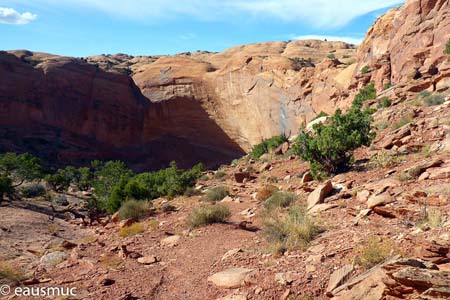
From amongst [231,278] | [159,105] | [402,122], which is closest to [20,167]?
[231,278]

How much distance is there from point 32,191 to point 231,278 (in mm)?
21136

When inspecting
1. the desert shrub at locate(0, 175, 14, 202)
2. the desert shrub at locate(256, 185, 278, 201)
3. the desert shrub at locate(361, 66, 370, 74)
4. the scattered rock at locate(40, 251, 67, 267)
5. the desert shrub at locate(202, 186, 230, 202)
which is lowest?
the desert shrub at locate(0, 175, 14, 202)

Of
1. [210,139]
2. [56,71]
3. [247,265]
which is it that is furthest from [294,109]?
[247,265]

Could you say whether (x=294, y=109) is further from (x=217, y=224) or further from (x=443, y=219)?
(x=443, y=219)

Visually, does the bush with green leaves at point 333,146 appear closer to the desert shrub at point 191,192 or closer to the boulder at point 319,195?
the boulder at point 319,195

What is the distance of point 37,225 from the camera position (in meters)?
14.3

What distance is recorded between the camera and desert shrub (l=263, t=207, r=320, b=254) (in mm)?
6871

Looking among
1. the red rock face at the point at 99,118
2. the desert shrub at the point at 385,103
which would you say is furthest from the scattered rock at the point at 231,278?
the red rock face at the point at 99,118

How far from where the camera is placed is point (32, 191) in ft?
77.2

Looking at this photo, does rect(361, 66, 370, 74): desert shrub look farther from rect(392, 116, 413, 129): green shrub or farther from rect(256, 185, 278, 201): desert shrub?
rect(256, 185, 278, 201): desert shrub

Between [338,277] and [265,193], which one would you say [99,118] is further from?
[338,277]

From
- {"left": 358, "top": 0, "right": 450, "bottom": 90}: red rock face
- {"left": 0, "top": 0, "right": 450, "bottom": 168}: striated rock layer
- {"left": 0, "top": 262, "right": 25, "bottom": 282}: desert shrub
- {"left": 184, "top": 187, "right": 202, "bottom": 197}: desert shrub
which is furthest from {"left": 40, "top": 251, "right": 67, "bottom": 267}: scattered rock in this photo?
{"left": 0, "top": 0, "right": 450, "bottom": 168}: striated rock layer

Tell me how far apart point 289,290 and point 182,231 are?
218 inches

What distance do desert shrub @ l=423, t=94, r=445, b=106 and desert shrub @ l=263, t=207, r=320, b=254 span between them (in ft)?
40.9
